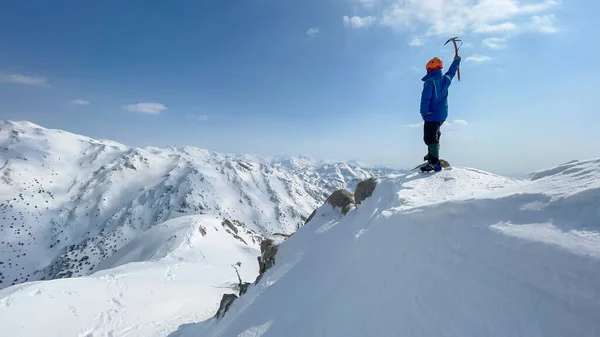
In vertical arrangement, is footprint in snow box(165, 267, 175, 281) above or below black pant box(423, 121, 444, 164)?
below

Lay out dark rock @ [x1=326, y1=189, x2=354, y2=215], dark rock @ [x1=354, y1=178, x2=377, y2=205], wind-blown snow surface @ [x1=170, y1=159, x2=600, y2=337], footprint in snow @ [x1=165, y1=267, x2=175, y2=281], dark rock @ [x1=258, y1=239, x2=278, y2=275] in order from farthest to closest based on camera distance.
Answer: footprint in snow @ [x1=165, y1=267, x2=175, y2=281], dark rock @ [x1=258, y1=239, x2=278, y2=275], dark rock @ [x1=326, y1=189, x2=354, y2=215], dark rock @ [x1=354, y1=178, x2=377, y2=205], wind-blown snow surface @ [x1=170, y1=159, x2=600, y2=337]

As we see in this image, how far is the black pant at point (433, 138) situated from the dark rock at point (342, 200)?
494cm

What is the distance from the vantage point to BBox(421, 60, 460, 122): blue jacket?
953 centimetres

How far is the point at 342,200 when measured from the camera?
14.6 meters

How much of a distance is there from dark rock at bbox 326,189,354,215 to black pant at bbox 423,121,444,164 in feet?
16.2

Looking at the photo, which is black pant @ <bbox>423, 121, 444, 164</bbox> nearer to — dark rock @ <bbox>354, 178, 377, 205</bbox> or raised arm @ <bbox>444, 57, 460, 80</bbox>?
raised arm @ <bbox>444, 57, 460, 80</bbox>

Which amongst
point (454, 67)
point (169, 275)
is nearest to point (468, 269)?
point (454, 67)

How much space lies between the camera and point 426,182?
905cm

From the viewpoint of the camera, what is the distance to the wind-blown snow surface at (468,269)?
346 centimetres

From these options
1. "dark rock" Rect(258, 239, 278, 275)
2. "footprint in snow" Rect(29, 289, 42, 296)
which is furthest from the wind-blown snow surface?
"footprint in snow" Rect(29, 289, 42, 296)

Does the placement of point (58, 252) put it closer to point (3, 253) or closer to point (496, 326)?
point (3, 253)

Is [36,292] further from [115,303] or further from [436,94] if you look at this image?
[436,94]

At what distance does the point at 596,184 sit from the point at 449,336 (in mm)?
3230

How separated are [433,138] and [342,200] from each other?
6.01 metres
